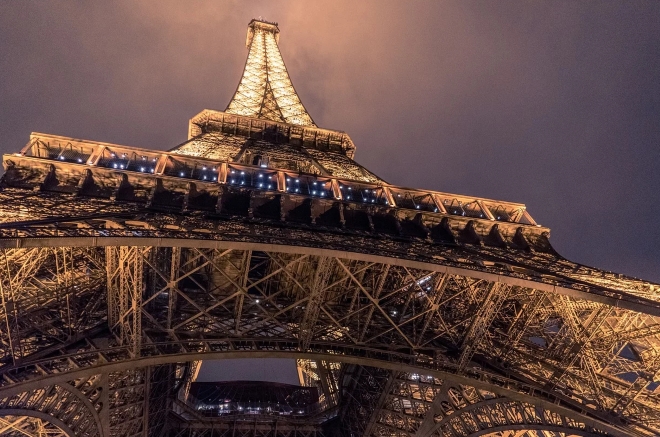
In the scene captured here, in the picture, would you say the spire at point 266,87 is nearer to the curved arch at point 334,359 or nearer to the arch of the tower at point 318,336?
the arch of the tower at point 318,336

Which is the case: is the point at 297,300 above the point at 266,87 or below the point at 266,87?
below

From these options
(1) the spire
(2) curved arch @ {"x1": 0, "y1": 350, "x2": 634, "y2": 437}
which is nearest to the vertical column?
(2) curved arch @ {"x1": 0, "y1": 350, "x2": 634, "y2": 437}

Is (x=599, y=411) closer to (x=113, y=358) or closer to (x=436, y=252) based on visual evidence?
(x=436, y=252)

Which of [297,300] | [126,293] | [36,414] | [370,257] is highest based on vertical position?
[297,300]

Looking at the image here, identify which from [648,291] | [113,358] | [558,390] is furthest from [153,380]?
[648,291]

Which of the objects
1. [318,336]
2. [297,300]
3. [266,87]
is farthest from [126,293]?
[266,87]

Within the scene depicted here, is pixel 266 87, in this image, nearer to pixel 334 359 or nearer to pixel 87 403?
pixel 334 359

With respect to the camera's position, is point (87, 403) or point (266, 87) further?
point (266, 87)
